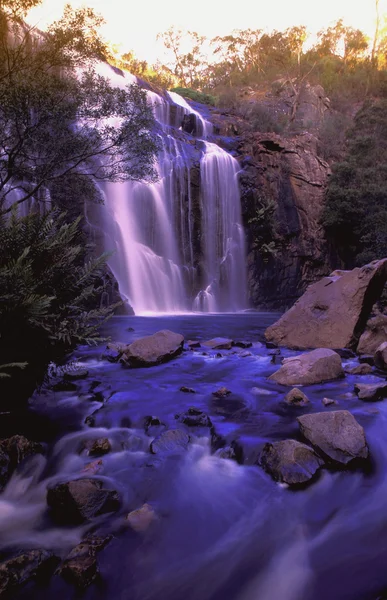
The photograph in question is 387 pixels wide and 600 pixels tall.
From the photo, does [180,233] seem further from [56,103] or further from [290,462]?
[290,462]

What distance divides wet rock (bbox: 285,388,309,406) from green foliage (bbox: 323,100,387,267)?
18.0m

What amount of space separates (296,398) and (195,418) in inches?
56.1

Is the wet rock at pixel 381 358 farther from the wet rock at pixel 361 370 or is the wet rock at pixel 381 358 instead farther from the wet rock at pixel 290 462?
the wet rock at pixel 290 462

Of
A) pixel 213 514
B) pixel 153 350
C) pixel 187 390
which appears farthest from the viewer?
pixel 153 350

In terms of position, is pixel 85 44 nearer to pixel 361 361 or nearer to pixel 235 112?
pixel 361 361

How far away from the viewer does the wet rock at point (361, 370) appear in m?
5.99

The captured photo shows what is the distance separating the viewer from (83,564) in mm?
2211

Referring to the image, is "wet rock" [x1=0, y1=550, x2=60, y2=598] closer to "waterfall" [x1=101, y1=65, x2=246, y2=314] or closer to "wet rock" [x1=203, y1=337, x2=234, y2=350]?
"wet rock" [x1=203, y1=337, x2=234, y2=350]

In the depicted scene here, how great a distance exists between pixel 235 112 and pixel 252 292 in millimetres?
19537

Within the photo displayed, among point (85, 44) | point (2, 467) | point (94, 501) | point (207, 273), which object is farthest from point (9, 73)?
point (207, 273)

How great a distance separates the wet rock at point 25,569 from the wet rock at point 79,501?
1.21 ft

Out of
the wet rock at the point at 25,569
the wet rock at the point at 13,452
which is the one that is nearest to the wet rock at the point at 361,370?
the wet rock at the point at 13,452

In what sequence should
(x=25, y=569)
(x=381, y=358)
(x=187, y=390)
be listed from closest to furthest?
(x=25, y=569) → (x=187, y=390) → (x=381, y=358)

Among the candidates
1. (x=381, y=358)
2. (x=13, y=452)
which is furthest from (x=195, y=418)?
(x=381, y=358)
